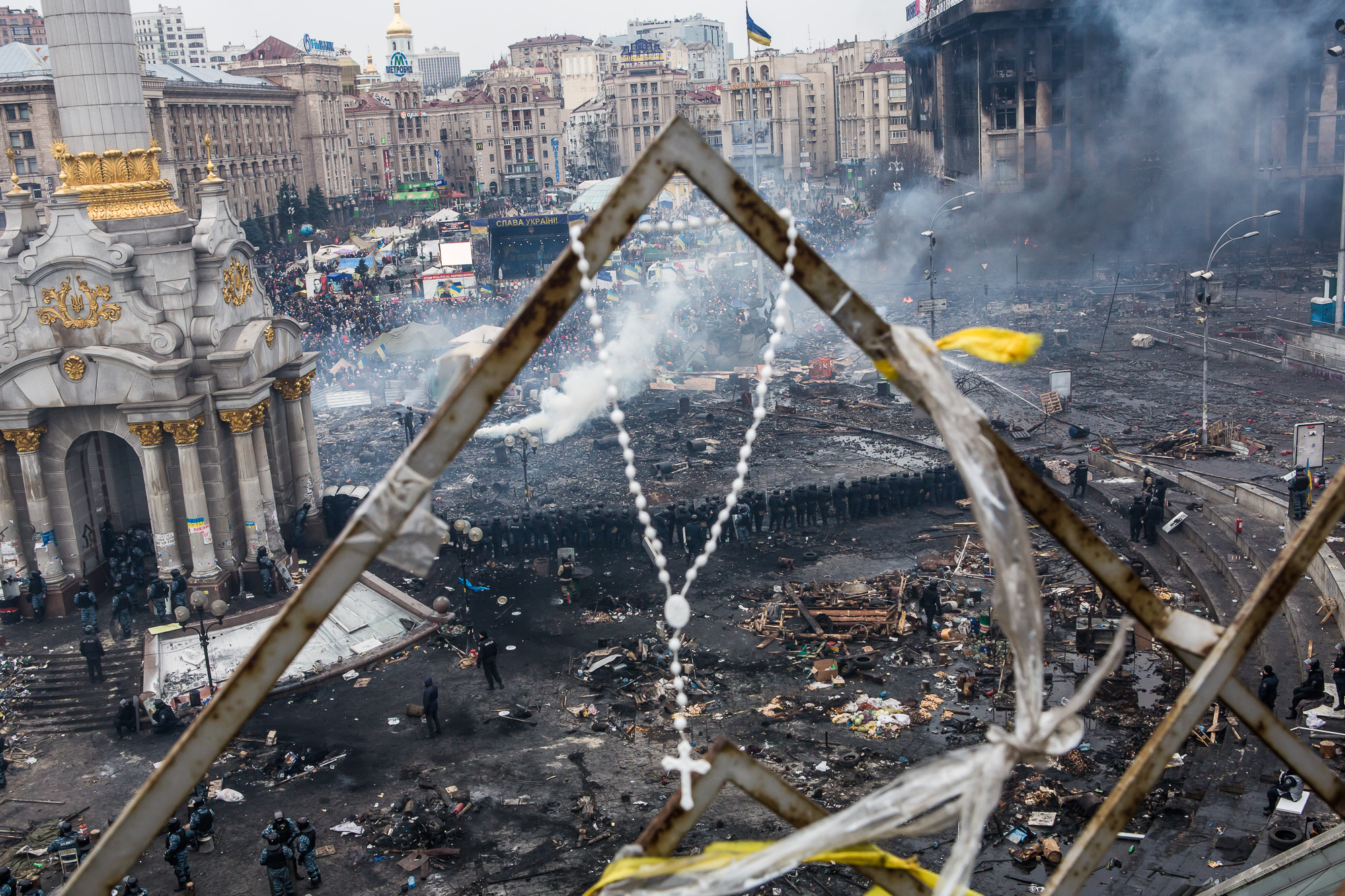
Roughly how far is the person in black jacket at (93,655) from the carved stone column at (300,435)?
252 inches

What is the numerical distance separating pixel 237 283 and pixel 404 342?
1955 centimetres

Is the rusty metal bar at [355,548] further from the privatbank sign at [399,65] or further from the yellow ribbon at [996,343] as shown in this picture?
the privatbank sign at [399,65]

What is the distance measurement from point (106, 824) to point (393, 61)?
560 ft

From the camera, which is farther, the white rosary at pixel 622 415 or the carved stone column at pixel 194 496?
the carved stone column at pixel 194 496

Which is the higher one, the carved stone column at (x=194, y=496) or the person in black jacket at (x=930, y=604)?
the carved stone column at (x=194, y=496)

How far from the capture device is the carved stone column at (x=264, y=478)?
23.9 m

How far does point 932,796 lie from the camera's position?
3668 mm

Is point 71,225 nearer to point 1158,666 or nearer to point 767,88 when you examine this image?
point 1158,666

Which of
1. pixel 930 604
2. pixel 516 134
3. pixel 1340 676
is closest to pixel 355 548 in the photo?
pixel 1340 676

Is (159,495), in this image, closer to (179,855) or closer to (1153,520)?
(179,855)

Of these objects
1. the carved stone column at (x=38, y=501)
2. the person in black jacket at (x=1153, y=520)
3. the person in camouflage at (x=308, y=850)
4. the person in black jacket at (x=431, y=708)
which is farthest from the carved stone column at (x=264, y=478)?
the person in black jacket at (x=1153, y=520)

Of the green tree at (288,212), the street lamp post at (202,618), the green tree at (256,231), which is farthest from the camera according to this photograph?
the green tree at (288,212)

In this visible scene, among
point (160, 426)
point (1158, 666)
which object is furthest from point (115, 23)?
point (1158, 666)

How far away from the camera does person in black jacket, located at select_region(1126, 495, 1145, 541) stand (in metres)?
24.8
